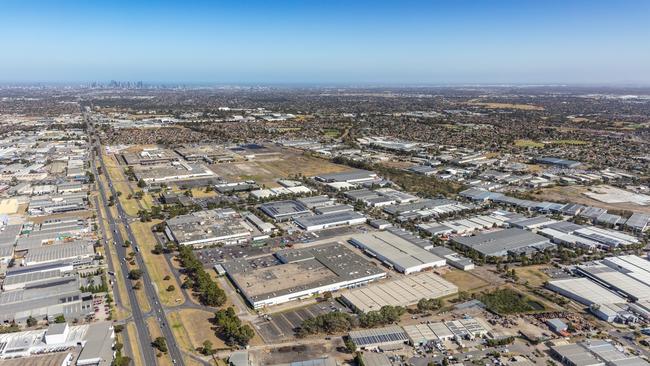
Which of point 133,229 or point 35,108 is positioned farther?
point 35,108

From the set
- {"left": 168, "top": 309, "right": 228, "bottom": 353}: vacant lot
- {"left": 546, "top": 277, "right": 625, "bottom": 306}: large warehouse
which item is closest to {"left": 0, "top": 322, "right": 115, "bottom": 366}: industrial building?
{"left": 168, "top": 309, "right": 228, "bottom": 353}: vacant lot

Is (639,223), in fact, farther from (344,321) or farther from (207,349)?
(207,349)

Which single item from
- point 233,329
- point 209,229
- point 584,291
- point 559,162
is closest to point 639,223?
point 584,291

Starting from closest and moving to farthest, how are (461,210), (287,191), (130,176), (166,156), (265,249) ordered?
(265,249), (461,210), (287,191), (130,176), (166,156)

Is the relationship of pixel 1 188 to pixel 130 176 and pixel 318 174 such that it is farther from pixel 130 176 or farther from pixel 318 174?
pixel 318 174

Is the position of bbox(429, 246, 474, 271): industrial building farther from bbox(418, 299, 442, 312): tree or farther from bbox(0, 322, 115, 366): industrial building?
bbox(0, 322, 115, 366): industrial building

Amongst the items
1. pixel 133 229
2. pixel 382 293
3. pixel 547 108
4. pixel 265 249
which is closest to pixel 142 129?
pixel 133 229

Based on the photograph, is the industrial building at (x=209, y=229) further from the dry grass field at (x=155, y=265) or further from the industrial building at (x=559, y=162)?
the industrial building at (x=559, y=162)
